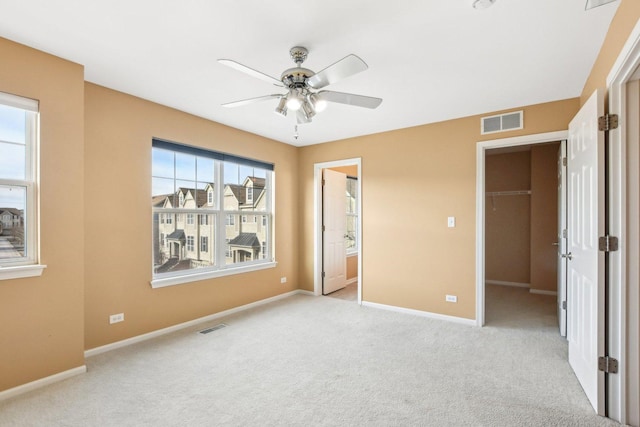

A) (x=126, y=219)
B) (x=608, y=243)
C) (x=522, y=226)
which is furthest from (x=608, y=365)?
(x=522, y=226)

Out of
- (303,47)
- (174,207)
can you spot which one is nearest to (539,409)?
(303,47)

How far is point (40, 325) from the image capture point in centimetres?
235

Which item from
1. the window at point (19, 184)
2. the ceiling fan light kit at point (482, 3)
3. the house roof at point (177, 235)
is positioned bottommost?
the house roof at point (177, 235)

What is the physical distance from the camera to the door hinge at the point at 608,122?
197cm

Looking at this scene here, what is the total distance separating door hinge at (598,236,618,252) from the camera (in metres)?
1.93

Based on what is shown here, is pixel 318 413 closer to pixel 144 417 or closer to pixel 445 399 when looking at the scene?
pixel 445 399

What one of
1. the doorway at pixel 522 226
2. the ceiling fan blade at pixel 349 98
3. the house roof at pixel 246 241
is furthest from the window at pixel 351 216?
the ceiling fan blade at pixel 349 98

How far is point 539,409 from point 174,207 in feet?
12.5

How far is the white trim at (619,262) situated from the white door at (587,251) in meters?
0.05

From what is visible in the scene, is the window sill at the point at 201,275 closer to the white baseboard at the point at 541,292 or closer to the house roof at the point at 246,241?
the house roof at the point at 246,241

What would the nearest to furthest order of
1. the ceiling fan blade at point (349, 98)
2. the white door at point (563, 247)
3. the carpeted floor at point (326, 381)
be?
the carpeted floor at point (326, 381), the ceiling fan blade at point (349, 98), the white door at point (563, 247)

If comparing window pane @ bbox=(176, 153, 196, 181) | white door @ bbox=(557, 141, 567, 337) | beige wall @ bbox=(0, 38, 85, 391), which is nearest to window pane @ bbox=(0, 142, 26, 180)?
beige wall @ bbox=(0, 38, 85, 391)

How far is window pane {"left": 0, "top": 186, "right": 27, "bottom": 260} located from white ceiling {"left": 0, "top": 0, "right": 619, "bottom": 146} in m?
1.11

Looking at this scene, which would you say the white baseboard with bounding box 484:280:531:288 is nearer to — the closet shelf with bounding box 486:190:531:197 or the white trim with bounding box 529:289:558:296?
the white trim with bounding box 529:289:558:296
